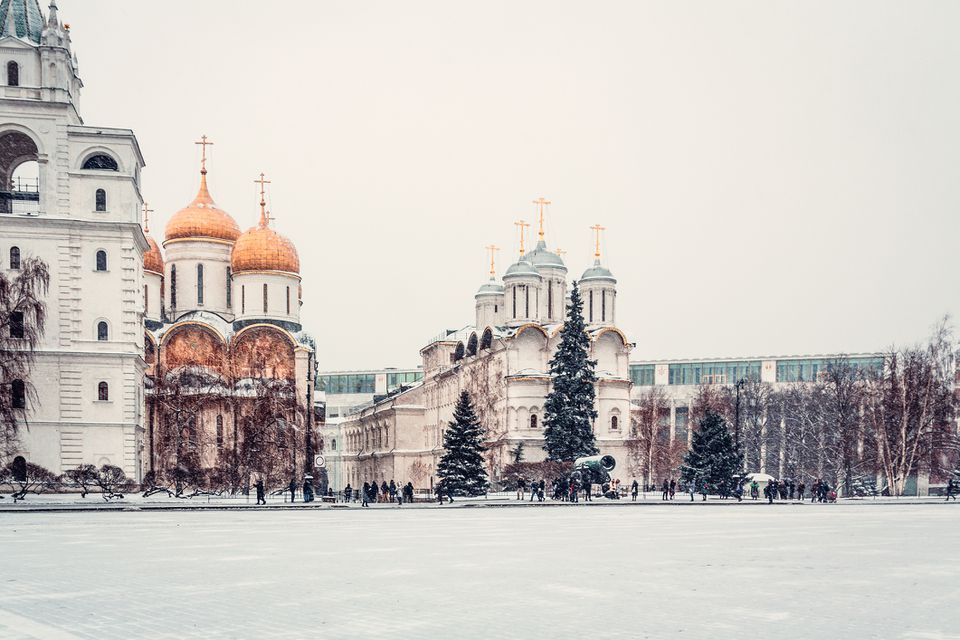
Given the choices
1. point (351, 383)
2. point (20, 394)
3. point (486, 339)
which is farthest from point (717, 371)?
point (20, 394)

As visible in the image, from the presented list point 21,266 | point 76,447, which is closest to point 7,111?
point 21,266

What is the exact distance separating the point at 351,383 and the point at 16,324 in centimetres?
9660

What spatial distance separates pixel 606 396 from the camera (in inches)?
2859

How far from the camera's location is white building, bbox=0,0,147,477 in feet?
159

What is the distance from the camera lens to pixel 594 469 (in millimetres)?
53188

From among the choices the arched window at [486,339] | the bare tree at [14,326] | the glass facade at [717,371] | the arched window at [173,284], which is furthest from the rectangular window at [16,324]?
the glass facade at [717,371]

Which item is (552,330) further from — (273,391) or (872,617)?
(872,617)

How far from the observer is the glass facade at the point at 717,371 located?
113 meters

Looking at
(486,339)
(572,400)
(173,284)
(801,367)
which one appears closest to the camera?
(572,400)

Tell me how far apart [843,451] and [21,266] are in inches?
1681

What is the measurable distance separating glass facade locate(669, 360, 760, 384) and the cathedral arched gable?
56.7 m

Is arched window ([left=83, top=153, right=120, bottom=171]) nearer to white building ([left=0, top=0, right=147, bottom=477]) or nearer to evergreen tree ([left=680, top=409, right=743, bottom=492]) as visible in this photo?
white building ([left=0, top=0, right=147, bottom=477])

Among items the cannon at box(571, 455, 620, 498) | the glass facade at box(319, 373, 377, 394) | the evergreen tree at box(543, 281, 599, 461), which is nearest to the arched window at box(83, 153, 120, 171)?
the evergreen tree at box(543, 281, 599, 461)

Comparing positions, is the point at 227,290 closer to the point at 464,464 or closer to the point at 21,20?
the point at 21,20
